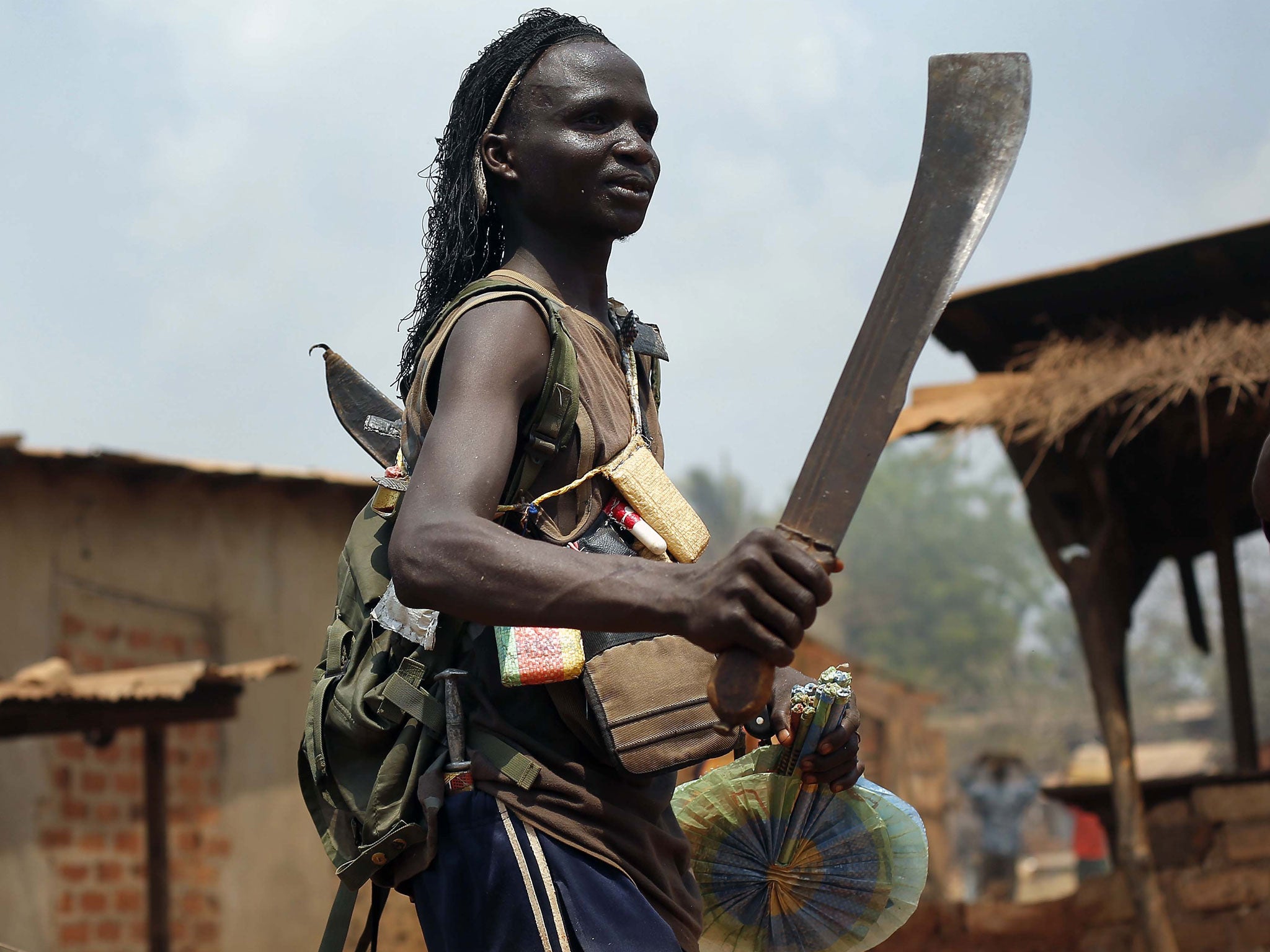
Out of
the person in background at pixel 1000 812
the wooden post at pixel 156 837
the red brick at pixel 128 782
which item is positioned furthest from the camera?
the person in background at pixel 1000 812

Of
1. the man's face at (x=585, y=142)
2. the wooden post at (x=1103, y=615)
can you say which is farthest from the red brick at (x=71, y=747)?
the man's face at (x=585, y=142)

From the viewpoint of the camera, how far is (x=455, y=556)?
5.92 feet

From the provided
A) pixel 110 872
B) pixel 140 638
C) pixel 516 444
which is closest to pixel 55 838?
pixel 110 872

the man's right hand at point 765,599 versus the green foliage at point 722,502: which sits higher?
the green foliage at point 722,502

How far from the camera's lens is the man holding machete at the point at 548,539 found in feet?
5.72

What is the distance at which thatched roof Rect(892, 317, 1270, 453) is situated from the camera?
23.2ft

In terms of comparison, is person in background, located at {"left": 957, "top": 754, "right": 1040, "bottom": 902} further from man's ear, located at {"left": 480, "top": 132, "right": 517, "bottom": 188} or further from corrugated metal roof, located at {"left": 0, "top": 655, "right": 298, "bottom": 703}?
man's ear, located at {"left": 480, "top": 132, "right": 517, "bottom": 188}

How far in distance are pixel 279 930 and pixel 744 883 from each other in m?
7.08

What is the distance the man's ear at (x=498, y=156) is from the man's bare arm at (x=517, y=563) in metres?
0.35

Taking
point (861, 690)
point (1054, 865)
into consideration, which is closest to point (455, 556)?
point (861, 690)

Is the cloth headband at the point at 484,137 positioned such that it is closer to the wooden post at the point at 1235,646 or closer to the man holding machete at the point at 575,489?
the man holding machete at the point at 575,489

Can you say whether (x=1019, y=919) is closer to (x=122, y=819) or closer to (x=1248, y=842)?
(x=1248, y=842)

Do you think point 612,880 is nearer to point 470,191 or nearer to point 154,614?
point 470,191

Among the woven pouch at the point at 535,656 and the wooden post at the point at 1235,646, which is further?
the wooden post at the point at 1235,646
